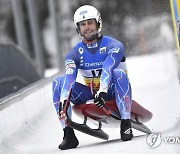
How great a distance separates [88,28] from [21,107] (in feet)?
8.01

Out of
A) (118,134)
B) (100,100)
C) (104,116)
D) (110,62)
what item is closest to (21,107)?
(118,134)

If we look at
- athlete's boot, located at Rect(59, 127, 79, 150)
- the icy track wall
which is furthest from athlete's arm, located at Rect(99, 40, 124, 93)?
the icy track wall

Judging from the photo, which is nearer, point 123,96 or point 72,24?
point 123,96

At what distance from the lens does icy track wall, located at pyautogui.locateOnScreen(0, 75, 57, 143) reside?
7548mm

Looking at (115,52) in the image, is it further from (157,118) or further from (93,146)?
(157,118)

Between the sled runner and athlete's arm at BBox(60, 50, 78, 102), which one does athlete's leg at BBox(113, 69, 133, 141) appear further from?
athlete's arm at BBox(60, 50, 78, 102)

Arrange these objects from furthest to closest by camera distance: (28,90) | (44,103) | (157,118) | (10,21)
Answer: (10,21)
(44,103)
(28,90)
(157,118)

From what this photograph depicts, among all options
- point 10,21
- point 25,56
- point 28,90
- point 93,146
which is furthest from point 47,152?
point 10,21

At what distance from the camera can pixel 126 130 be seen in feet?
20.9

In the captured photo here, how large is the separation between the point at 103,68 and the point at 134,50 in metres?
20.0

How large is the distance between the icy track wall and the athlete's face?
1478 millimetres

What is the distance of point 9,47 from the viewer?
518 inches

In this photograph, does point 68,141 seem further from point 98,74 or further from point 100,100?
point 98,74

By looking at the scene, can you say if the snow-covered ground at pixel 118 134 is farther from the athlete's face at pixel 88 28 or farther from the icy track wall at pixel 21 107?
the athlete's face at pixel 88 28
